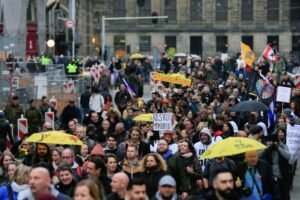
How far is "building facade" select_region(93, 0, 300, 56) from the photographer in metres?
91.7

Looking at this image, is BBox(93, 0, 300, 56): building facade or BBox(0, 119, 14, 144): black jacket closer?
BBox(0, 119, 14, 144): black jacket

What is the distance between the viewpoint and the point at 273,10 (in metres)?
92.8

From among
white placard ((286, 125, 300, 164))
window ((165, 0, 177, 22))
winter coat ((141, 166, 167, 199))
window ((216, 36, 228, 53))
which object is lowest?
window ((216, 36, 228, 53))

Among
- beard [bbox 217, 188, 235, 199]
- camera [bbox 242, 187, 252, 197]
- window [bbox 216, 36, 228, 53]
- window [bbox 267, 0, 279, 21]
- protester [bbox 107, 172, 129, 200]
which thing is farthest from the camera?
window [bbox 216, 36, 228, 53]

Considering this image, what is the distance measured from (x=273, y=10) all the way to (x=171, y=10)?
8.79 meters

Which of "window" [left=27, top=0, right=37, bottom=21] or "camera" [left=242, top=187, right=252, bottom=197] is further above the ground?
"window" [left=27, top=0, right=37, bottom=21]

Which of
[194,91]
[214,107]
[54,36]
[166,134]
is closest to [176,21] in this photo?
[54,36]

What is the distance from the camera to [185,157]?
569 inches

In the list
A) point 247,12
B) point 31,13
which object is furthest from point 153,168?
point 247,12

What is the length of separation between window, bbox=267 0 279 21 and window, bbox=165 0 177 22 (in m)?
8.02

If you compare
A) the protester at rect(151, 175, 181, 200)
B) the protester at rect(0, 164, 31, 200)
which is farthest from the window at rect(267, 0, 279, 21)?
the protester at rect(151, 175, 181, 200)

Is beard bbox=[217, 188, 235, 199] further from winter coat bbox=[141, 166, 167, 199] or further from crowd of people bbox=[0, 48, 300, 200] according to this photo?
winter coat bbox=[141, 166, 167, 199]

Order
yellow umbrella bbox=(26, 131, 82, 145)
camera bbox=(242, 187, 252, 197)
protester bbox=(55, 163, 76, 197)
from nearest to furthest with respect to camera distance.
→ protester bbox=(55, 163, 76, 197), camera bbox=(242, 187, 252, 197), yellow umbrella bbox=(26, 131, 82, 145)

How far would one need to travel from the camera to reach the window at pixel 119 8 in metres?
92.4
